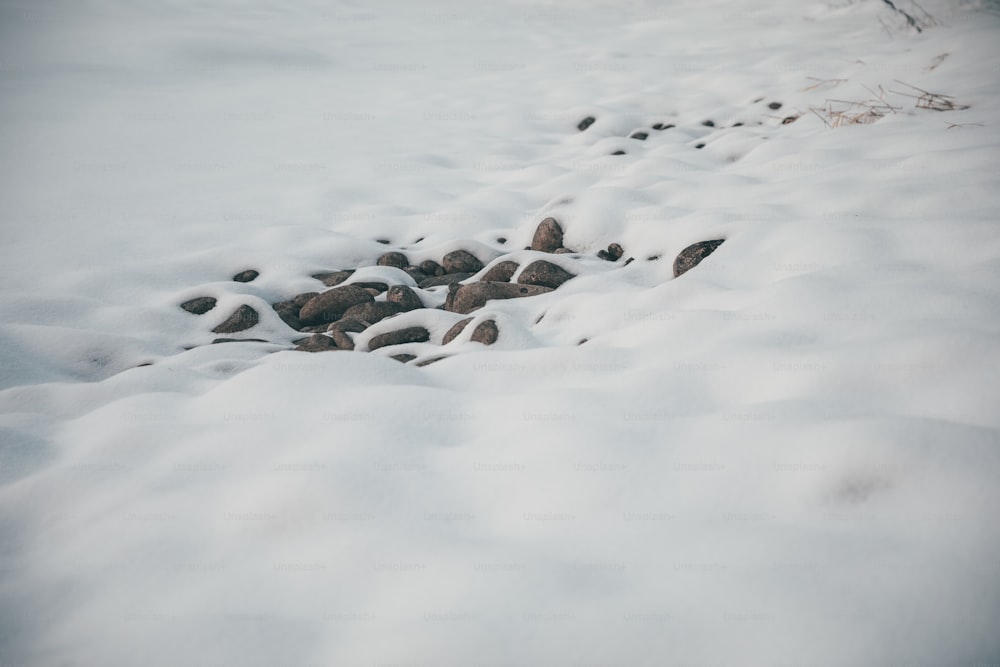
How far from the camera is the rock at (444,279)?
10.5 feet

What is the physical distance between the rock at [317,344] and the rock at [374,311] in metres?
0.27

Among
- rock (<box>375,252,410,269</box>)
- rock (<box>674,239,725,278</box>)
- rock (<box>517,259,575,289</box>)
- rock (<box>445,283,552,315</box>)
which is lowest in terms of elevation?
rock (<box>375,252,410,269</box>)

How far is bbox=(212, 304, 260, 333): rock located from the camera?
279 cm

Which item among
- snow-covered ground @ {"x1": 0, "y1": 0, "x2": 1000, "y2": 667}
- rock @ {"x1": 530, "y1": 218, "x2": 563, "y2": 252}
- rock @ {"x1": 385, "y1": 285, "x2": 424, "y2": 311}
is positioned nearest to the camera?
snow-covered ground @ {"x1": 0, "y1": 0, "x2": 1000, "y2": 667}

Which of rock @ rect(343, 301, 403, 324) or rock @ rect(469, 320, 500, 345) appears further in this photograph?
rock @ rect(343, 301, 403, 324)

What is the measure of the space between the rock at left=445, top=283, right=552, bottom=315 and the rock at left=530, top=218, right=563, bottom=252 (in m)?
0.62

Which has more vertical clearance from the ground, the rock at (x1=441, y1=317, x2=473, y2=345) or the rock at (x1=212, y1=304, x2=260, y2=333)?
the rock at (x1=441, y1=317, x2=473, y2=345)

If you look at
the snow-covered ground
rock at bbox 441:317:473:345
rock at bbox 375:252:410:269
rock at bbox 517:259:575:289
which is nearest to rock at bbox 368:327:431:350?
rock at bbox 441:317:473:345

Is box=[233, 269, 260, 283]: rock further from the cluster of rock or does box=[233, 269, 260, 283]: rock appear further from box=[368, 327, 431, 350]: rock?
box=[368, 327, 431, 350]: rock

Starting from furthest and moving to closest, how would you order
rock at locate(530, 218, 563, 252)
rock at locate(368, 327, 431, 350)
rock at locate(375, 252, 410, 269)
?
1. rock at locate(375, 252, 410, 269)
2. rock at locate(530, 218, 563, 252)
3. rock at locate(368, 327, 431, 350)

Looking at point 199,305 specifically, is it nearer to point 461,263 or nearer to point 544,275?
point 461,263

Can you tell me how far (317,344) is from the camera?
8.28 ft

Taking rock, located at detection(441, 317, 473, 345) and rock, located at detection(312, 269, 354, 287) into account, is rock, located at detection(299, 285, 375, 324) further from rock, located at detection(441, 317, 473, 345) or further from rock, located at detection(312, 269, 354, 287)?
rock, located at detection(441, 317, 473, 345)

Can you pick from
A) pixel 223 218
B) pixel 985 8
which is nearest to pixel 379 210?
pixel 223 218
